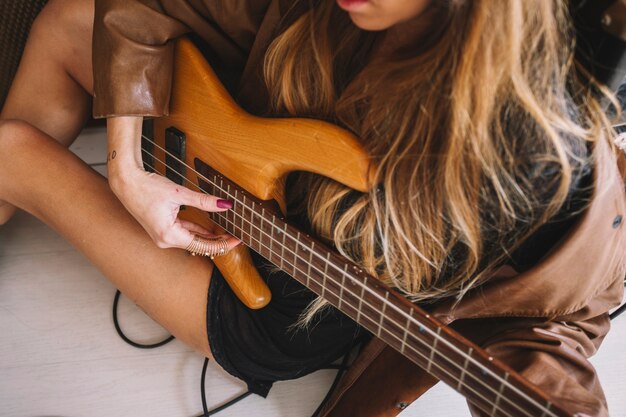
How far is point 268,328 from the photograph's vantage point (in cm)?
100

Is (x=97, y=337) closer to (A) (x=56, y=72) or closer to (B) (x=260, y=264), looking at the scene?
(B) (x=260, y=264)

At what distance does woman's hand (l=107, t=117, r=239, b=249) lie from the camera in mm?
905

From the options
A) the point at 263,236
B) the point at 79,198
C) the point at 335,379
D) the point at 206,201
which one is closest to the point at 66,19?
the point at 79,198

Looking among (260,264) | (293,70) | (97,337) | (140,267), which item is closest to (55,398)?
(97,337)

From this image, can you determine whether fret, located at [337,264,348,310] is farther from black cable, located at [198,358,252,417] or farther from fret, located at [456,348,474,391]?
black cable, located at [198,358,252,417]

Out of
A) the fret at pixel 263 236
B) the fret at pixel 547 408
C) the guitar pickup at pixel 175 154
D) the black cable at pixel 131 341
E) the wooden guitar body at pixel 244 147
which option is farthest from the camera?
the black cable at pixel 131 341

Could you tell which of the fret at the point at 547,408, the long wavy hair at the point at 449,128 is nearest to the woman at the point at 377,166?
the long wavy hair at the point at 449,128

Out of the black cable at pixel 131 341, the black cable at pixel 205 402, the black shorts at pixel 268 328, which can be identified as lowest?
the black cable at pixel 205 402

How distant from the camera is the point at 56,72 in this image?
3.73ft

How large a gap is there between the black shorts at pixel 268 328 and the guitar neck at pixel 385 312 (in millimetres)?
135

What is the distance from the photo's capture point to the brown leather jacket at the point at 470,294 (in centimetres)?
70

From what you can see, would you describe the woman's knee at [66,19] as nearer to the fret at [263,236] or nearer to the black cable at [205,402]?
the fret at [263,236]

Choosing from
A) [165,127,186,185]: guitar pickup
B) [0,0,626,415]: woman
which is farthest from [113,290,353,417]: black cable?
[165,127,186,185]: guitar pickup

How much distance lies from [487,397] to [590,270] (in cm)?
22
